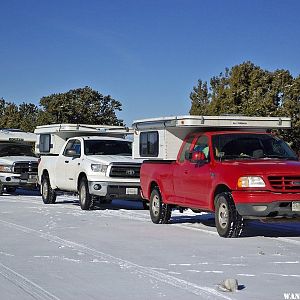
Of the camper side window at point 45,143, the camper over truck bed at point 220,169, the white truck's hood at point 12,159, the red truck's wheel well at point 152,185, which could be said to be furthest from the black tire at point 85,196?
the white truck's hood at point 12,159

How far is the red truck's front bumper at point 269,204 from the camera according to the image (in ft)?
29.5

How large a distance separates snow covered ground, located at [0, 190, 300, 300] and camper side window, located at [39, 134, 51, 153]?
21.0ft

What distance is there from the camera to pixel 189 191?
35.1 ft

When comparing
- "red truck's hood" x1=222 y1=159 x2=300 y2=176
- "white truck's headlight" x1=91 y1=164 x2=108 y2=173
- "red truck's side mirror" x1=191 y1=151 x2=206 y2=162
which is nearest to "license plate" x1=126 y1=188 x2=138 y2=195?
"white truck's headlight" x1=91 y1=164 x2=108 y2=173

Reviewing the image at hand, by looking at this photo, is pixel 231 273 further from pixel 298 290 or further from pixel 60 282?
pixel 60 282

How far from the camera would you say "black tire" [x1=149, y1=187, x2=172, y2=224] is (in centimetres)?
1182

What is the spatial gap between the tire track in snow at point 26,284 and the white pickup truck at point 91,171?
721cm

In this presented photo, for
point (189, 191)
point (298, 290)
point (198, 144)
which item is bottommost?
point (298, 290)

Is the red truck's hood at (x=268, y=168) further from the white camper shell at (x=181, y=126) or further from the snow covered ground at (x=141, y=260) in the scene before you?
the white camper shell at (x=181, y=126)

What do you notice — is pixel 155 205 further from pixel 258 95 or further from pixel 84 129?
pixel 258 95

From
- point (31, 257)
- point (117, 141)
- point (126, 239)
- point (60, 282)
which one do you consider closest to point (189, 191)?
point (126, 239)

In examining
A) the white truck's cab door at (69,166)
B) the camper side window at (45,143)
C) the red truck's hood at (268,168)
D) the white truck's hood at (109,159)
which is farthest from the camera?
the camper side window at (45,143)

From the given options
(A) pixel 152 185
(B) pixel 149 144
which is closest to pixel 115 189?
(B) pixel 149 144

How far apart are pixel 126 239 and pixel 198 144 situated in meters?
2.42
